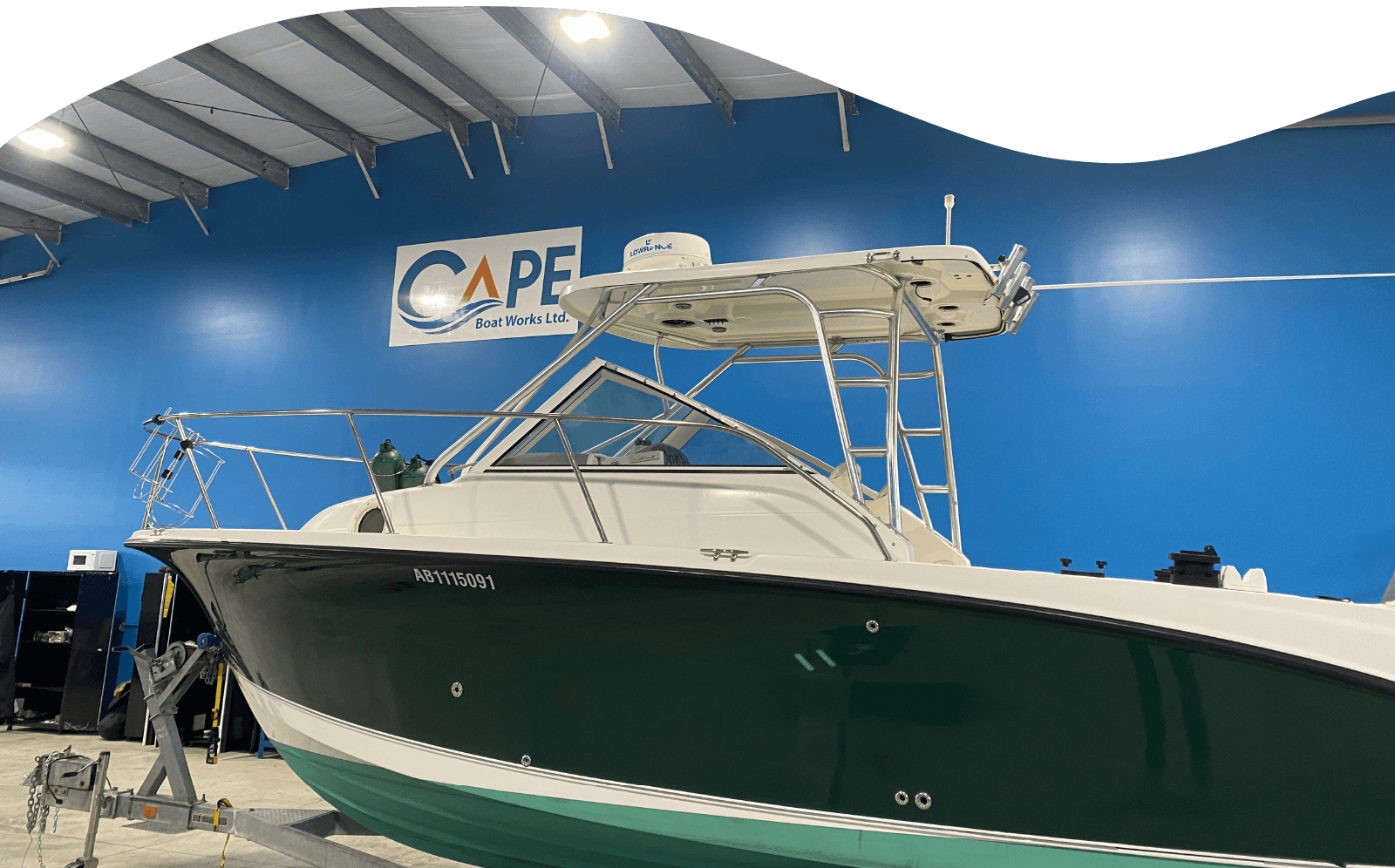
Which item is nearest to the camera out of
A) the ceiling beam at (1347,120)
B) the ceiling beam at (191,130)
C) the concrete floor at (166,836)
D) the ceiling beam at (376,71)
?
the concrete floor at (166,836)

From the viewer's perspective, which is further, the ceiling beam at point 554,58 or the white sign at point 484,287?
the white sign at point 484,287

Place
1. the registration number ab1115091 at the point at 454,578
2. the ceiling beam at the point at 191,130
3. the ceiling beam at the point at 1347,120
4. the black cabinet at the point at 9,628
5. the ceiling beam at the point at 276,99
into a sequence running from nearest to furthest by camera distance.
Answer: the registration number ab1115091 at the point at 454,578 < the ceiling beam at the point at 1347,120 < the ceiling beam at the point at 276,99 < the ceiling beam at the point at 191,130 < the black cabinet at the point at 9,628

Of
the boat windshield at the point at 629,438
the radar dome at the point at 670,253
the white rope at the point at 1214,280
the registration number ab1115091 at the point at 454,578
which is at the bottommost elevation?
the registration number ab1115091 at the point at 454,578

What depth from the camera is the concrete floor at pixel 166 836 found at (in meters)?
3.11

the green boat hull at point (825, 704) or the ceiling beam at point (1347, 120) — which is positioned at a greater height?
the ceiling beam at point (1347, 120)

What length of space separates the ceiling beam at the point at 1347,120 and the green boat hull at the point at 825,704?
152 inches

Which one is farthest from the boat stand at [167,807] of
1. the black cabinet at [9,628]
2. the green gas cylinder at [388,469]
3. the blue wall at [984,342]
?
the black cabinet at [9,628]

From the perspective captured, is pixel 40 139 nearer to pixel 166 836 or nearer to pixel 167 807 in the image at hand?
pixel 166 836

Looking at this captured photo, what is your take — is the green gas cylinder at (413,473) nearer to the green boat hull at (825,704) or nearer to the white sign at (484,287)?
the white sign at (484,287)

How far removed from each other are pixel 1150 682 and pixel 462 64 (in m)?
5.04

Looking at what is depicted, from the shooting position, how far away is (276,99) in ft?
18.2

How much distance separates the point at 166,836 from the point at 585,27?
161 inches

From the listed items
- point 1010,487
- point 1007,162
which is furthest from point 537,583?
point 1007,162

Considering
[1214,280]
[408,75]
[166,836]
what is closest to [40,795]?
[166,836]
